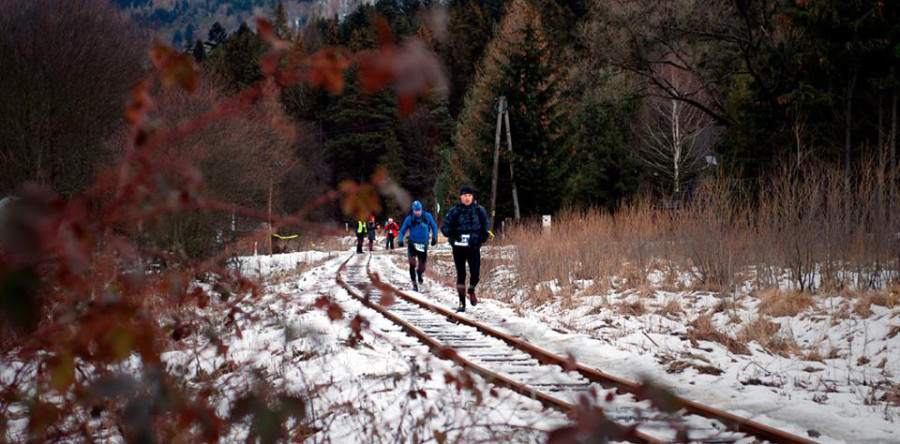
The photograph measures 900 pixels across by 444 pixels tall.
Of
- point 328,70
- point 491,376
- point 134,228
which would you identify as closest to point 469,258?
point 491,376

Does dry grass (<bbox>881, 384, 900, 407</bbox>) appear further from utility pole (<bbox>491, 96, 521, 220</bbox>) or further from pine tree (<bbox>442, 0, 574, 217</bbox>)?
pine tree (<bbox>442, 0, 574, 217</bbox>)

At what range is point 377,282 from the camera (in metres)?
3.04

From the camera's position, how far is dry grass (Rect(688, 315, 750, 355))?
8.13 m

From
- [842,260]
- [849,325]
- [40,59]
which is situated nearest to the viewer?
[849,325]

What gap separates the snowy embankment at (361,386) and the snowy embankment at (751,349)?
3.69 feet

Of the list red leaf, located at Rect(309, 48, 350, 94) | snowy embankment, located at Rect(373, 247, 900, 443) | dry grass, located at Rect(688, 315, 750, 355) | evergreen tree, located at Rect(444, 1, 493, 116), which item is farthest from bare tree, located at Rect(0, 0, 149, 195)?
evergreen tree, located at Rect(444, 1, 493, 116)

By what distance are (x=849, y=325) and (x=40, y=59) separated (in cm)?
2192

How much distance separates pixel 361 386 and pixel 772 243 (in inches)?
292

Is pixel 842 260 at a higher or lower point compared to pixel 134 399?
lower

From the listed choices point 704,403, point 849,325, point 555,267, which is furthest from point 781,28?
point 704,403

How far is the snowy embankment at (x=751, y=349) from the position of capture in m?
5.59

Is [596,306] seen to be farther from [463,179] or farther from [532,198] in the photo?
[463,179]

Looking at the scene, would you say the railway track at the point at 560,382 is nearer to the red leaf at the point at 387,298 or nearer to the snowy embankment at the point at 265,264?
the red leaf at the point at 387,298

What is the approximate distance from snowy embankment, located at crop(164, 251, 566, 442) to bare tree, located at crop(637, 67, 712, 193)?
32.8m
